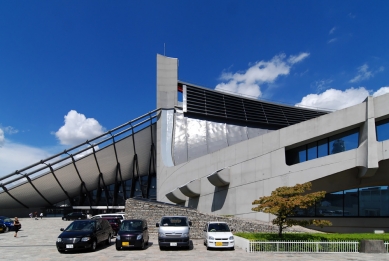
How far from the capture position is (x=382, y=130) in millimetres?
21609

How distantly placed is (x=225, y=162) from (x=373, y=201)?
1137 cm

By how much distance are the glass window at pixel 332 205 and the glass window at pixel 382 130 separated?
17.0 feet

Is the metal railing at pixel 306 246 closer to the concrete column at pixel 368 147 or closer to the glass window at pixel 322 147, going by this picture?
the concrete column at pixel 368 147

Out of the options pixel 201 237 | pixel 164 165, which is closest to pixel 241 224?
pixel 201 237

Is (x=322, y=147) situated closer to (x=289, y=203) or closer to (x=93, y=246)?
(x=289, y=203)

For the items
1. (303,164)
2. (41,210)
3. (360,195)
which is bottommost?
(41,210)

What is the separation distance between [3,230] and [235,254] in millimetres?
22890

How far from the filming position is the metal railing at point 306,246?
15.7 meters

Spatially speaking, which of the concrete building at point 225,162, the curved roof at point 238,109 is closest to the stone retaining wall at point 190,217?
the concrete building at point 225,162

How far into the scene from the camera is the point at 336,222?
24375mm

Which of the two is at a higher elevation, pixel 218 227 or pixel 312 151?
pixel 312 151

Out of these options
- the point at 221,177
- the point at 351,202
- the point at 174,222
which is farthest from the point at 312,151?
the point at 174,222

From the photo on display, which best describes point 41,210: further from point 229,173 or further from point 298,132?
point 298,132

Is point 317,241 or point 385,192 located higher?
point 385,192
